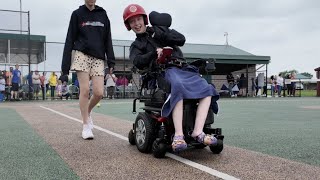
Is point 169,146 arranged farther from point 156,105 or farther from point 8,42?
point 8,42

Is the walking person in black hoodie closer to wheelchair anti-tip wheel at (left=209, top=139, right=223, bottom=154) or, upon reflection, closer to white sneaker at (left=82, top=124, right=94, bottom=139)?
white sneaker at (left=82, top=124, right=94, bottom=139)

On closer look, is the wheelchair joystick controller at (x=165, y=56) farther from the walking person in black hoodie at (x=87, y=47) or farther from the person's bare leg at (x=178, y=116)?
the walking person in black hoodie at (x=87, y=47)

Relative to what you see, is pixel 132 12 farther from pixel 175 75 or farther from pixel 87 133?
pixel 87 133

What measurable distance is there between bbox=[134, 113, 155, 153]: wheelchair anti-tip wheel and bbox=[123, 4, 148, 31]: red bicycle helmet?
42.1 inches

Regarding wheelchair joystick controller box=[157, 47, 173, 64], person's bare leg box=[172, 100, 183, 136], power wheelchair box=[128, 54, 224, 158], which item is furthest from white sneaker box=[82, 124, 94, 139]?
person's bare leg box=[172, 100, 183, 136]

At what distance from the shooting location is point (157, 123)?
4.32 meters

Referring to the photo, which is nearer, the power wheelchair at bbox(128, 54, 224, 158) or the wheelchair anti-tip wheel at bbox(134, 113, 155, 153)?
the power wheelchair at bbox(128, 54, 224, 158)

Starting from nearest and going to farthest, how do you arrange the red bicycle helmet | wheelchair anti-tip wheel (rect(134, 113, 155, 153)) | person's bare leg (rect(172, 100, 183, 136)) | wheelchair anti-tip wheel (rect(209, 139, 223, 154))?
person's bare leg (rect(172, 100, 183, 136)), wheelchair anti-tip wheel (rect(209, 139, 223, 154)), wheelchair anti-tip wheel (rect(134, 113, 155, 153)), the red bicycle helmet

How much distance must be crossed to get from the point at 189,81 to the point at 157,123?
61cm

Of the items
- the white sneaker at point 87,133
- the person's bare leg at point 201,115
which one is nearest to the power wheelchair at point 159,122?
the person's bare leg at point 201,115

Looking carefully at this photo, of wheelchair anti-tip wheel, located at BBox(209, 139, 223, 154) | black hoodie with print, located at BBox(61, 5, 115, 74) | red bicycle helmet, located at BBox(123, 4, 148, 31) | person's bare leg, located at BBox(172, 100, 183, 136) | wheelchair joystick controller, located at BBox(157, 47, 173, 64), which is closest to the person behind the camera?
person's bare leg, located at BBox(172, 100, 183, 136)

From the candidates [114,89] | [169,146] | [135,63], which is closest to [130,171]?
[169,146]

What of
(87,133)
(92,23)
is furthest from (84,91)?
(92,23)

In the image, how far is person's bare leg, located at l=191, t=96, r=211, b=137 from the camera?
3949mm
